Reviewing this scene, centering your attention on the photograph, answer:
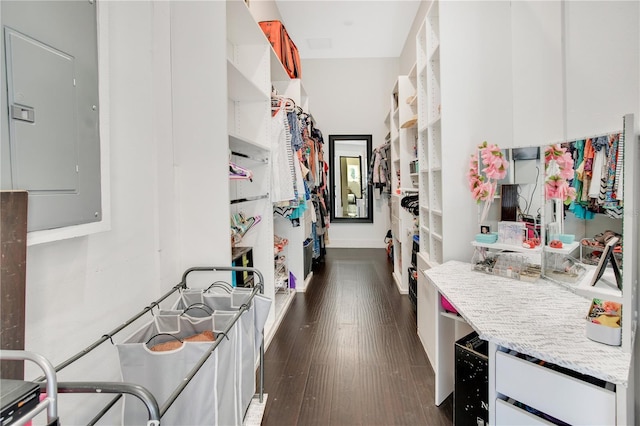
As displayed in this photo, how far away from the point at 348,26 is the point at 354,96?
1.53m

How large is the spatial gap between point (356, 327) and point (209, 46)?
237cm

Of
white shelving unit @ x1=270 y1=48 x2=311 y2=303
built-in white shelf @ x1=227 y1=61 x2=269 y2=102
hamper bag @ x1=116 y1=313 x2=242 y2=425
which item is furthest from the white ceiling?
hamper bag @ x1=116 y1=313 x2=242 y2=425

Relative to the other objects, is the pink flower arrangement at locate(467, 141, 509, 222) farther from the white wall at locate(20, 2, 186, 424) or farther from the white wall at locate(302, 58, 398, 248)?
the white wall at locate(302, 58, 398, 248)

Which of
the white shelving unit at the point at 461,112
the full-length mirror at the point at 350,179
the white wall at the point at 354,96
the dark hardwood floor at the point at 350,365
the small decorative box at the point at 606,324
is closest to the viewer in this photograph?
the small decorative box at the point at 606,324

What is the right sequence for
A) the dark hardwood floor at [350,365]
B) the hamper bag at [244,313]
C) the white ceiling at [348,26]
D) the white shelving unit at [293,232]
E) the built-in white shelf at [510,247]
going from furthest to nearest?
the white ceiling at [348,26], the white shelving unit at [293,232], the dark hardwood floor at [350,365], the built-in white shelf at [510,247], the hamper bag at [244,313]

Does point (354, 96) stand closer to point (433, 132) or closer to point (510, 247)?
point (433, 132)

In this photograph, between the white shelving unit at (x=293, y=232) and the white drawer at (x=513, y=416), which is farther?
the white shelving unit at (x=293, y=232)

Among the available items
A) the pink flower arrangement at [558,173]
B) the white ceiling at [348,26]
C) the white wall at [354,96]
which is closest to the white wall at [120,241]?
the pink flower arrangement at [558,173]

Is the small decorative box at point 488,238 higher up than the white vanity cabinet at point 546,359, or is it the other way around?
the small decorative box at point 488,238

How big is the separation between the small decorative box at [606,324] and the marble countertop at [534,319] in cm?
2

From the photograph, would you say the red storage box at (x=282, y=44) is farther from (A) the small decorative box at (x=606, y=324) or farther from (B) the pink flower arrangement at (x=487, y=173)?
(A) the small decorative box at (x=606, y=324)

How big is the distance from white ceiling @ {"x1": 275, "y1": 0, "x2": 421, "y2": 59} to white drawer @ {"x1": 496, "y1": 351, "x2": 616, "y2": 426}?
14.3 feet

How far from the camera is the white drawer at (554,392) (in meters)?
0.92

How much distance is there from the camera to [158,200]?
1.65 m
